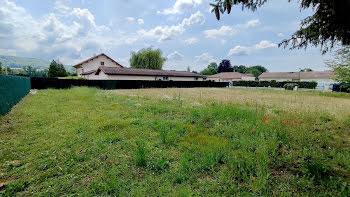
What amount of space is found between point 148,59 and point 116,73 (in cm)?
1527

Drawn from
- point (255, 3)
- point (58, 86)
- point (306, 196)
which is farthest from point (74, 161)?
point (58, 86)

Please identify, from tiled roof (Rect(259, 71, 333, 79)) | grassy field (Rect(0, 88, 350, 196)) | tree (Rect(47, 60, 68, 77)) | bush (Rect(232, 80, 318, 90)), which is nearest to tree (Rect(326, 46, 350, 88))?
grassy field (Rect(0, 88, 350, 196))

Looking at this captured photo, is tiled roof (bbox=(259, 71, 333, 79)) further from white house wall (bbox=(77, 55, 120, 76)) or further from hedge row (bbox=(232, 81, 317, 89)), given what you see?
white house wall (bbox=(77, 55, 120, 76))

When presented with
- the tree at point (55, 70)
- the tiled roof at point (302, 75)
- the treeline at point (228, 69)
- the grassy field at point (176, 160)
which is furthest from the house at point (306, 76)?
the tree at point (55, 70)

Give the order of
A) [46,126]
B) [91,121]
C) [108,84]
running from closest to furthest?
[46,126], [91,121], [108,84]

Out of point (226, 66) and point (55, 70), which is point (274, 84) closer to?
point (226, 66)

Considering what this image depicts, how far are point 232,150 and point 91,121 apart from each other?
4454 mm

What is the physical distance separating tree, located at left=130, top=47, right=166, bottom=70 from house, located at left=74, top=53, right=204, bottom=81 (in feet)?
15.9

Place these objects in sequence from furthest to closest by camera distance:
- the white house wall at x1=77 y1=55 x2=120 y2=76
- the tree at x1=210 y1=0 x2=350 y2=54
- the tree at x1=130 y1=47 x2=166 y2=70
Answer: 1. the tree at x1=130 y1=47 x2=166 y2=70
2. the white house wall at x1=77 y1=55 x2=120 y2=76
3. the tree at x1=210 y1=0 x2=350 y2=54

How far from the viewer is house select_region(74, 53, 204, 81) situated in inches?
990

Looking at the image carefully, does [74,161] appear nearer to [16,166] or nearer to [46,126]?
[16,166]

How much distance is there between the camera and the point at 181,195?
1955mm

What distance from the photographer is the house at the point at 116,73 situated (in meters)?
25.1

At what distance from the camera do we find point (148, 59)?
38406 mm
